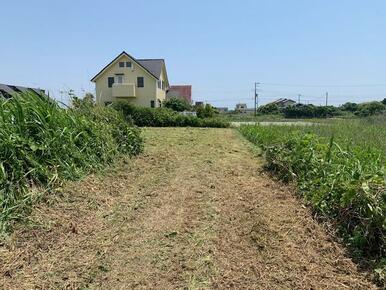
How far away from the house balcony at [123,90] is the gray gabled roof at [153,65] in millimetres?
2587

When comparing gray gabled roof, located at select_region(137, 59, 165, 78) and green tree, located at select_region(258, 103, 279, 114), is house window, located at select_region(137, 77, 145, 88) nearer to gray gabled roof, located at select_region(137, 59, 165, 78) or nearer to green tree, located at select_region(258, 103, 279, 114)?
gray gabled roof, located at select_region(137, 59, 165, 78)

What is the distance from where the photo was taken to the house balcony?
30.2m

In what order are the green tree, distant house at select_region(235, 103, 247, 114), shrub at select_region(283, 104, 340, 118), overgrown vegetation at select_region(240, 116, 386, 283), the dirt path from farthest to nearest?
distant house at select_region(235, 103, 247, 114) < the green tree < shrub at select_region(283, 104, 340, 118) < overgrown vegetation at select_region(240, 116, 386, 283) < the dirt path

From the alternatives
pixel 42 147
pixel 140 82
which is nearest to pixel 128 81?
pixel 140 82

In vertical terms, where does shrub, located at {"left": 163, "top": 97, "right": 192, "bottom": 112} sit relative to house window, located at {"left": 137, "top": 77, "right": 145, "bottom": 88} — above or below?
below

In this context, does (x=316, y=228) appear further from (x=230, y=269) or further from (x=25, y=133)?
(x=25, y=133)

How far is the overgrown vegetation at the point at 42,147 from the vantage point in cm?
342

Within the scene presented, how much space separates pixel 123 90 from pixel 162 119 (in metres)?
11.6

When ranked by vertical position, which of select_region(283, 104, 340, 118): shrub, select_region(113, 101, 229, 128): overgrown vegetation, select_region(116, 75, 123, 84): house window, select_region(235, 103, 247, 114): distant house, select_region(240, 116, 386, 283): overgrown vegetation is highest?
select_region(116, 75, 123, 84): house window

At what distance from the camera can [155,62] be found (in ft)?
109

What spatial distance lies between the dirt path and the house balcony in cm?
2637

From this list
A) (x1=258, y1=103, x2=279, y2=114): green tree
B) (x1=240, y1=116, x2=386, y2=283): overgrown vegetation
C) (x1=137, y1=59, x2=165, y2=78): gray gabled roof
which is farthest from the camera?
(x1=258, y1=103, x2=279, y2=114): green tree

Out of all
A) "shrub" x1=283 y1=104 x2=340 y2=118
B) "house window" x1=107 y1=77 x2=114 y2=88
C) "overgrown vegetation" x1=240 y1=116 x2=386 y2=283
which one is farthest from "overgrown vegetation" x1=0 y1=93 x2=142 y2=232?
"shrub" x1=283 y1=104 x2=340 y2=118

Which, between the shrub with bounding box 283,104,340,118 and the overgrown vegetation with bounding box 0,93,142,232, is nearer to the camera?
the overgrown vegetation with bounding box 0,93,142,232
